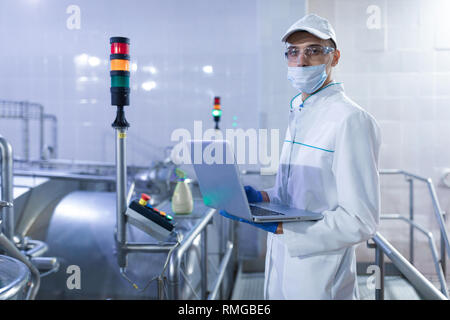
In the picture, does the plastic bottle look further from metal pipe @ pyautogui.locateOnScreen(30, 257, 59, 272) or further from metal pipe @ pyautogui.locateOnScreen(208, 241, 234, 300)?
metal pipe @ pyautogui.locateOnScreen(30, 257, 59, 272)

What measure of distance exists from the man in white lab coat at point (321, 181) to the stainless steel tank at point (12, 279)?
0.56m

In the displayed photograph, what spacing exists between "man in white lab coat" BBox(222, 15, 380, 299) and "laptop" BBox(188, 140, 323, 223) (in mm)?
41

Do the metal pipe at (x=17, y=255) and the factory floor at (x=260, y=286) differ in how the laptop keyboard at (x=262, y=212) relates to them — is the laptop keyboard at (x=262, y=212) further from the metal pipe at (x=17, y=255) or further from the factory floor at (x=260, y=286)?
the factory floor at (x=260, y=286)

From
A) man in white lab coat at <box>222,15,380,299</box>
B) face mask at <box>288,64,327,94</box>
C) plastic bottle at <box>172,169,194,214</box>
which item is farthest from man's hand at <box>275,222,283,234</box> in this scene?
plastic bottle at <box>172,169,194,214</box>

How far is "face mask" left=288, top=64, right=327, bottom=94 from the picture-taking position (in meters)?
1.01

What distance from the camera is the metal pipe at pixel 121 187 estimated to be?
122cm

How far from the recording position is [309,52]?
1015 mm

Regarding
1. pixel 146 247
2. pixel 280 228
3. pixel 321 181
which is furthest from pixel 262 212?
pixel 146 247

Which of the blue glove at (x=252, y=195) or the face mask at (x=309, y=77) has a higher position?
the face mask at (x=309, y=77)

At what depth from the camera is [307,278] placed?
97 cm

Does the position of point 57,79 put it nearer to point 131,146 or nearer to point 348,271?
point 131,146

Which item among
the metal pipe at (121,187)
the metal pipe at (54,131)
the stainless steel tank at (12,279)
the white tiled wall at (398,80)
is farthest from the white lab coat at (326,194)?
the metal pipe at (54,131)

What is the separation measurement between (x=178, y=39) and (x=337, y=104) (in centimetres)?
182
